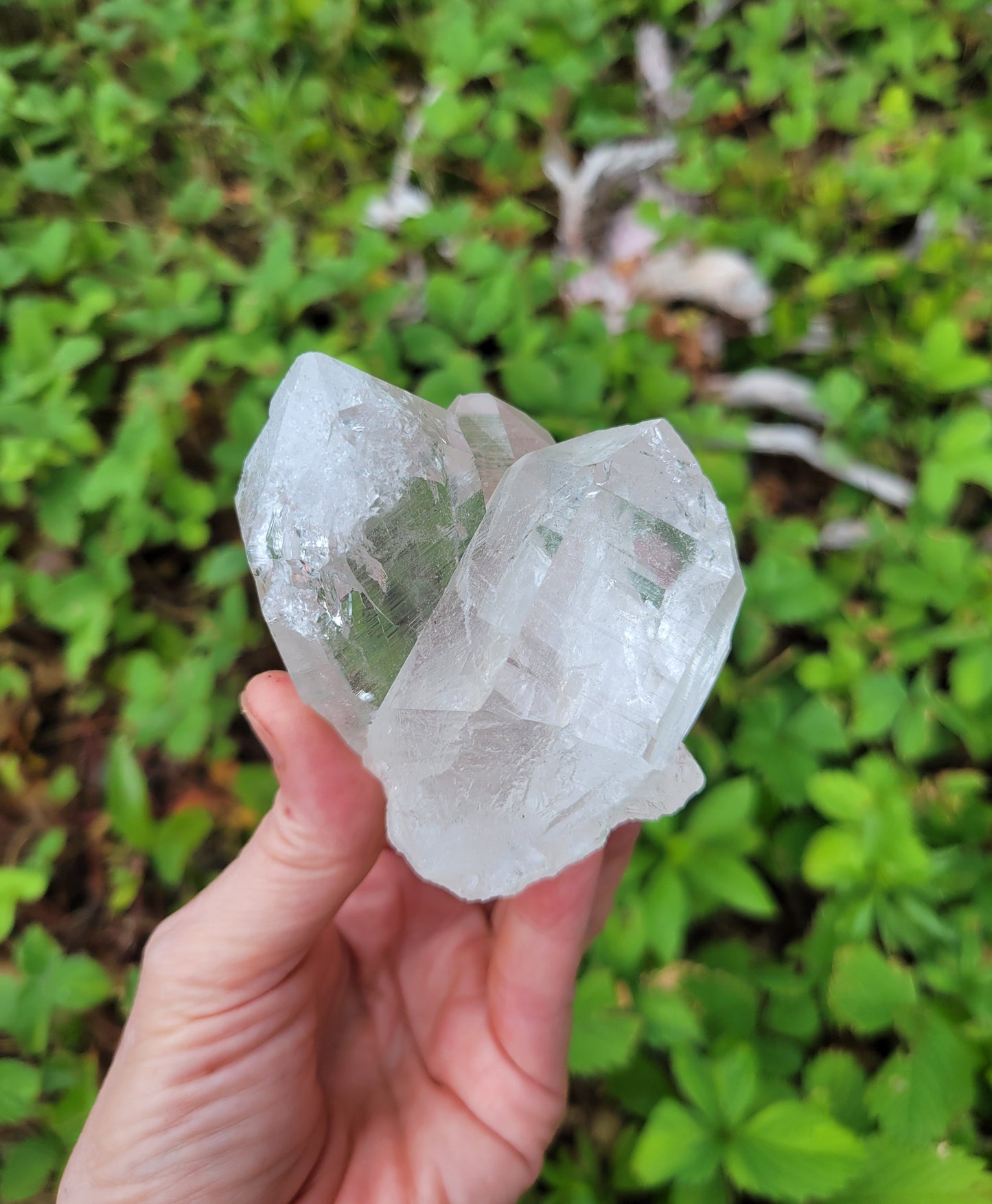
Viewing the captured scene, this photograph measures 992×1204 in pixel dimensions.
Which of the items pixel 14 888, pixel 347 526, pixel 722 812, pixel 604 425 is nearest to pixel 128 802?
pixel 14 888

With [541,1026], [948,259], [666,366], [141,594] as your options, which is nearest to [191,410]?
[141,594]

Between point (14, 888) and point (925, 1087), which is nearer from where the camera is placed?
point (925, 1087)

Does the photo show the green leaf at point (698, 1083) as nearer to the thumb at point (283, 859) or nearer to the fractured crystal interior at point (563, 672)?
the fractured crystal interior at point (563, 672)

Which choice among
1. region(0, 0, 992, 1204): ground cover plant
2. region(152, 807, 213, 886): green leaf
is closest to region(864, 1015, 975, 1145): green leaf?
region(0, 0, 992, 1204): ground cover plant

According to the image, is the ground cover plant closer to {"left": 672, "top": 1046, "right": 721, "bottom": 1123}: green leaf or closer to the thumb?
{"left": 672, "top": 1046, "right": 721, "bottom": 1123}: green leaf

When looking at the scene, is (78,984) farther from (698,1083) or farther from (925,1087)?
(925,1087)

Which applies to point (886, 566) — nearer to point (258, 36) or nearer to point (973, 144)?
point (973, 144)
